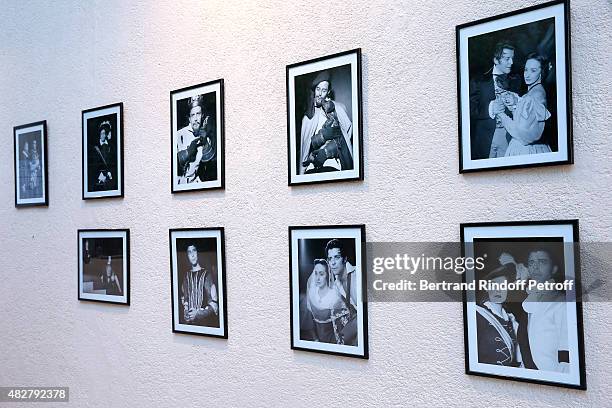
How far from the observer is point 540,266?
212 centimetres

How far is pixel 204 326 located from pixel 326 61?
140cm

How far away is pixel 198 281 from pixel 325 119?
1.06 metres

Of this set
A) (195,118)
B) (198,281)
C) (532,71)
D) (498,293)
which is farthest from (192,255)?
(532,71)

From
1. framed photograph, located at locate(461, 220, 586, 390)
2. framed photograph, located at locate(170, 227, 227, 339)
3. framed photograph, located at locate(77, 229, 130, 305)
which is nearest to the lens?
framed photograph, located at locate(461, 220, 586, 390)

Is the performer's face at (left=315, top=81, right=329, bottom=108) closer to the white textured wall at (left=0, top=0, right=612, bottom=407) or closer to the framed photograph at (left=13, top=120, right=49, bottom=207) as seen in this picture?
the white textured wall at (left=0, top=0, right=612, bottom=407)

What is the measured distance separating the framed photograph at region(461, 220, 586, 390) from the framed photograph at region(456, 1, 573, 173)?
24 centimetres

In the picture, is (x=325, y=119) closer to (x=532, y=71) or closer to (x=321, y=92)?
(x=321, y=92)

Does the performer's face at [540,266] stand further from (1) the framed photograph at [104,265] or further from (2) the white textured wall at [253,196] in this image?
(1) the framed photograph at [104,265]

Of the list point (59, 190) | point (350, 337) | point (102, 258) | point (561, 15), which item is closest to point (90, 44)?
point (59, 190)

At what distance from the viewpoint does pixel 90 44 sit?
3760 mm

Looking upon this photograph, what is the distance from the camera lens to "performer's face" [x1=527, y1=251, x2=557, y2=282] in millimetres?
2102

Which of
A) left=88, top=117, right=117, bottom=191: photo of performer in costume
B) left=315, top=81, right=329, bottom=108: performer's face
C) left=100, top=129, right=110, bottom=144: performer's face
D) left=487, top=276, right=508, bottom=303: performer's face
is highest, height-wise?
left=315, top=81, right=329, bottom=108: performer's face

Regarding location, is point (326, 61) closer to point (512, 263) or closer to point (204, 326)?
point (512, 263)

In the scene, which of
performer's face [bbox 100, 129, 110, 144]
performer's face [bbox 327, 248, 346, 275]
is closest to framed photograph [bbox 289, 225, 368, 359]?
performer's face [bbox 327, 248, 346, 275]
